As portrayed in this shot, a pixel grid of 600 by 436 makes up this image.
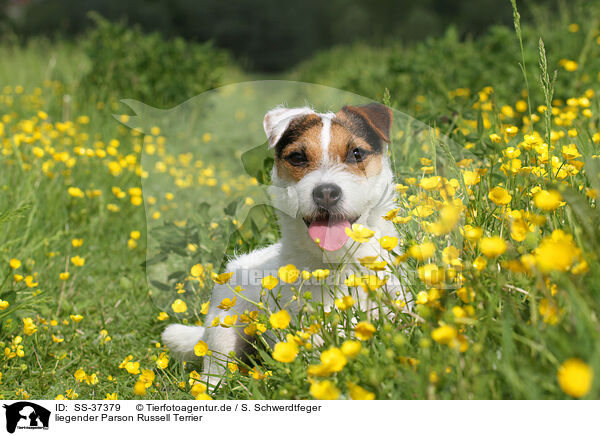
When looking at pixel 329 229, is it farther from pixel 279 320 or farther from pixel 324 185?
pixel 279 320

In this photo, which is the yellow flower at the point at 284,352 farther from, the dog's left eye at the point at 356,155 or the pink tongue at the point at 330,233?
the dog's left eye at the point at 356,155

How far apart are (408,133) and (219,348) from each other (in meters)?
1.76

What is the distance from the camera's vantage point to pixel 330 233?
6.86 feet

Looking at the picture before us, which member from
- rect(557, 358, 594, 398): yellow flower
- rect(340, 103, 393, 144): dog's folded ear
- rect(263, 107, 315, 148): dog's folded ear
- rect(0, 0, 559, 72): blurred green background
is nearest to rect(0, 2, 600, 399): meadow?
rect(557, 358, 594, 398): yellow flower

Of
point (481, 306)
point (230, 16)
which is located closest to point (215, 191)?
point (481, 306)

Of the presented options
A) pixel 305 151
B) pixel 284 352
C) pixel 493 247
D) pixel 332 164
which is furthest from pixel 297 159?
pixel 493 247

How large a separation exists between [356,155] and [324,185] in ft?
0.83

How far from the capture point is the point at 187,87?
7.02 m

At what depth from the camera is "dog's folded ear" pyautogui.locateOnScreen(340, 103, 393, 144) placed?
7.45 feet

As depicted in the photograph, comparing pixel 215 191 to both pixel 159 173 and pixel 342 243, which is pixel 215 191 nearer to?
pixel 159 173

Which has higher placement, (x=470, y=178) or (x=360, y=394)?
(x=470, y=178)
